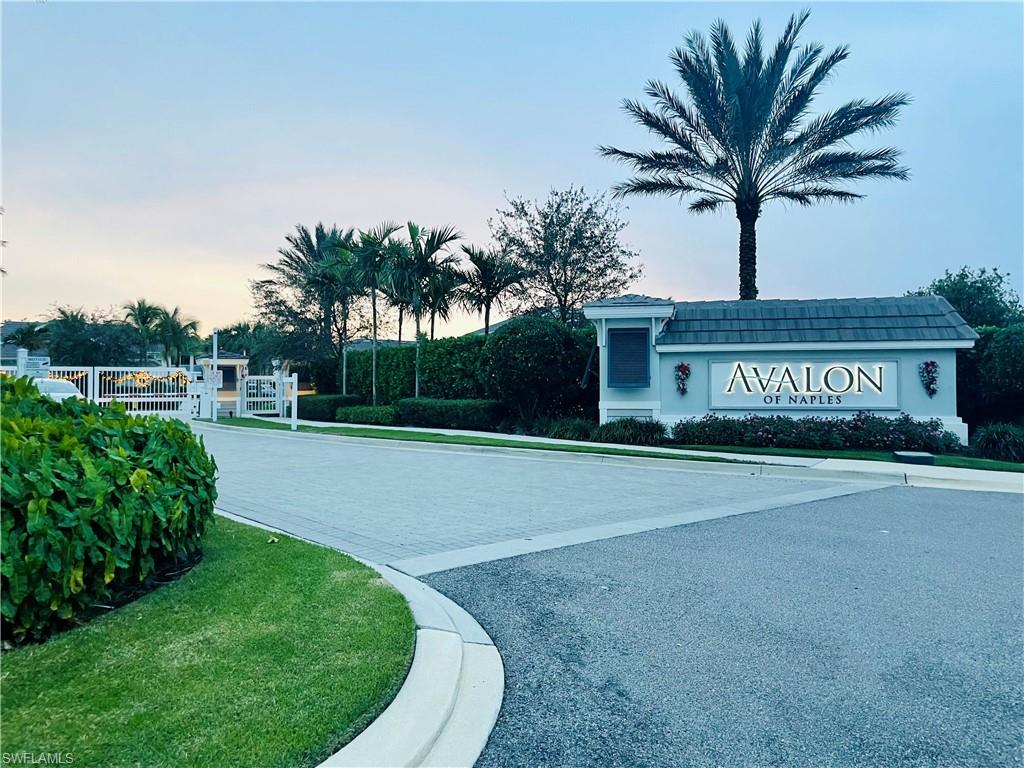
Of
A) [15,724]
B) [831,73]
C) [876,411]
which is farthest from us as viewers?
[831,73]

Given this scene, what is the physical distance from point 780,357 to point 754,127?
728 cm

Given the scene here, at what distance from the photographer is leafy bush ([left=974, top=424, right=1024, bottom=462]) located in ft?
43.9

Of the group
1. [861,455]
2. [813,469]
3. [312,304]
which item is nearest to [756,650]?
[813,469]

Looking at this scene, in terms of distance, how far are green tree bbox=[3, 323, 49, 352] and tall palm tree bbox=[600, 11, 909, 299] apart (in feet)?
103

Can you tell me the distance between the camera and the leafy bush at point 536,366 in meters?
18.0

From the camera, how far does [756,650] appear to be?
3885 millimetres

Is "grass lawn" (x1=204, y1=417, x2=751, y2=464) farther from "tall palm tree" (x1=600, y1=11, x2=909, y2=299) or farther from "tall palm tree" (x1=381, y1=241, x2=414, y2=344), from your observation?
"tall palm tree" (x1=600, y1=11, x2=909, y2=299)

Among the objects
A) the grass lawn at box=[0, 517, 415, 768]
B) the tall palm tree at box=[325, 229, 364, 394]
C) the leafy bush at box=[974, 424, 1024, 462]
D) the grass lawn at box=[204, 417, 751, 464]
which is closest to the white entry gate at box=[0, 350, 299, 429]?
the grass lawn at box=[204, 417, 751, 464]

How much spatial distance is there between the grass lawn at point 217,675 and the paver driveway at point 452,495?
1.54 meters

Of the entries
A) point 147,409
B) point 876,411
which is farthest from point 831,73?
point 147,409

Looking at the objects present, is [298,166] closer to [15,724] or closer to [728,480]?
[728,480]

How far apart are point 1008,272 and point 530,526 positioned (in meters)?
34.3

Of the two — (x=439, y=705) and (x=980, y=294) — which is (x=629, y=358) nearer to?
(x=439, y=705)

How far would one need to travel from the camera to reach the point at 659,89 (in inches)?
766
